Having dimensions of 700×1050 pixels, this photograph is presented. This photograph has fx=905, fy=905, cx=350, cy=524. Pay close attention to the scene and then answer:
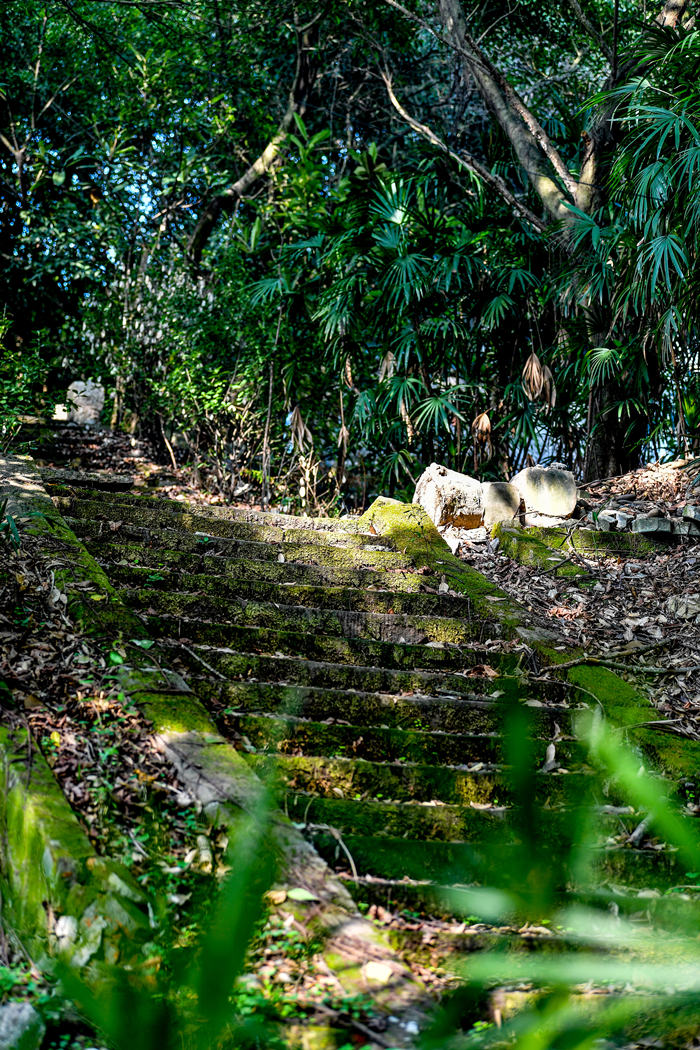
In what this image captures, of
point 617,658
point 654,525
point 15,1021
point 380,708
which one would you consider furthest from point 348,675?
point 654,525

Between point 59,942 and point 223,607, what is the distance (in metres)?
2.08

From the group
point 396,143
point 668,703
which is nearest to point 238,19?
point 396,143

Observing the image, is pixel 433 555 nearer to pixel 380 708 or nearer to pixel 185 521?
pixel 185 521

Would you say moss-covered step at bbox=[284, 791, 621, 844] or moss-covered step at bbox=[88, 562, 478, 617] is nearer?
moss-covered step at bbox=[284, 791, 621, 844]

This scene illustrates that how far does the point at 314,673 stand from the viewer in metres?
3.72

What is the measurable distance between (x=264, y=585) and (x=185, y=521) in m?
0.88

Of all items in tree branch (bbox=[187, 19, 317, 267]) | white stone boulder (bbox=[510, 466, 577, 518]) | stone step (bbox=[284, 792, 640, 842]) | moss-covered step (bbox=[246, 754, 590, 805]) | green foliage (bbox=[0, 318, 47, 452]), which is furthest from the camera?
tree branch (bbox=[187, 19, 317, 267])

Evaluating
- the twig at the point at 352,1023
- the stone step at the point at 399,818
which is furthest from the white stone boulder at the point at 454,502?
the twig at the point at 352,1023

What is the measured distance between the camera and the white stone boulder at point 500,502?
21.5 ft

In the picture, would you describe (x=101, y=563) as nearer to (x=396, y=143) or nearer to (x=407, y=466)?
(x=407, y=466)

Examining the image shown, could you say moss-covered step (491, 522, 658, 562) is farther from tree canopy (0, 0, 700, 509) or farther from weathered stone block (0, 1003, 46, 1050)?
weathered stone block (0, 1003, 46, 1050)

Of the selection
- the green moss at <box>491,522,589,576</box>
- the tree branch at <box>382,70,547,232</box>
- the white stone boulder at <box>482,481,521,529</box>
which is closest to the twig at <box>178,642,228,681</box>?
the green moss at <box>491,522,589,576</box>

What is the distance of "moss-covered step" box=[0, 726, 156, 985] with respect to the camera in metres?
2.05

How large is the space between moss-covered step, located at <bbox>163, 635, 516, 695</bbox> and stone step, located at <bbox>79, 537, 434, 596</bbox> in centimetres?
78
